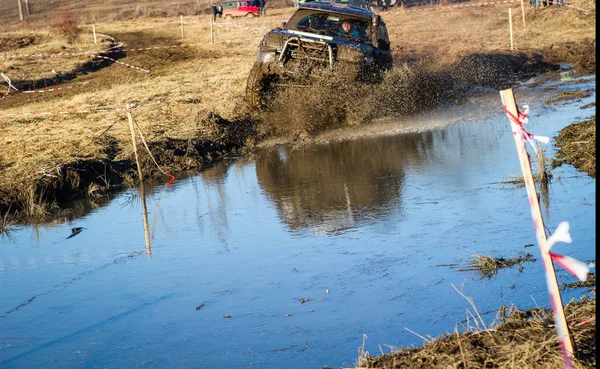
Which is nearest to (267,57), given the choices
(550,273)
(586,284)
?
(586,284)

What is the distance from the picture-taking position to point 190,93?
21.8 m

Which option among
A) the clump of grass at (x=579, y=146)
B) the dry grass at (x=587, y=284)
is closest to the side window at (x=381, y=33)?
the clump of grass at (x=579, y=146)

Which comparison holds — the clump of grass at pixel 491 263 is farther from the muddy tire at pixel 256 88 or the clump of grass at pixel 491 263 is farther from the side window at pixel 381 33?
the side window at pixel 381 33

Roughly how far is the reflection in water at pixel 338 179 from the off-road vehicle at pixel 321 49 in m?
1.43

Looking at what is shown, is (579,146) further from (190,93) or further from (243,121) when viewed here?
(190,93)

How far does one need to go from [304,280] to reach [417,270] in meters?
0.96

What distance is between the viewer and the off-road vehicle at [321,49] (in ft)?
51.2

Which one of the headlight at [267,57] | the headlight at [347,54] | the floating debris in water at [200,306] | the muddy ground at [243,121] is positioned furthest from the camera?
the headlight at [267,57]

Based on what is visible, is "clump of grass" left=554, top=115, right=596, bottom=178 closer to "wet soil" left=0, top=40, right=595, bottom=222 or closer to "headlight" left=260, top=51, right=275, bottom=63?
"wet soil" left=0, top=40, right=595, bottom=222

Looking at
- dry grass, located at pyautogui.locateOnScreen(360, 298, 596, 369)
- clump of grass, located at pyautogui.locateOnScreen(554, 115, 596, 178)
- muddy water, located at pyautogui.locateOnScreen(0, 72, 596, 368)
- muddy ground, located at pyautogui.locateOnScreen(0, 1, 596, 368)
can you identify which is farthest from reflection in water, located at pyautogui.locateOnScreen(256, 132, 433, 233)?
dry grass, located at pyautogui.locateOnScreen(360, 298, 596, 369)

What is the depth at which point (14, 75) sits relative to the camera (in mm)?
27703

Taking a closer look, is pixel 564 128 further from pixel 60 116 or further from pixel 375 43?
pixel 60 116

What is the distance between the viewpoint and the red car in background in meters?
48.5

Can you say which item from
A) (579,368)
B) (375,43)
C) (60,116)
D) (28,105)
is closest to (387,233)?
(579,368)
